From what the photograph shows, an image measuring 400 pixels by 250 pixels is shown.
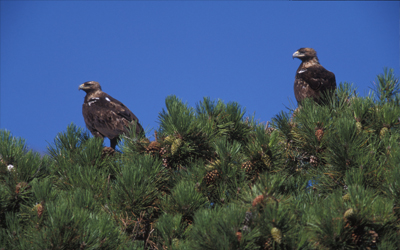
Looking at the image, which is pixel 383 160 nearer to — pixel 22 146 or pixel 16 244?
pixel 16 244

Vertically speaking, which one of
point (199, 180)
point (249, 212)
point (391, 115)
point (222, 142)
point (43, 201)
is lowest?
point (249, 212)

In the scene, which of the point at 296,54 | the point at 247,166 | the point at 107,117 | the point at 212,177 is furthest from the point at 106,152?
the point at 296,54

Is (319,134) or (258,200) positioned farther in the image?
(319,134)

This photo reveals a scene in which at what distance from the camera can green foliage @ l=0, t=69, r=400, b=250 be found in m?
2.47

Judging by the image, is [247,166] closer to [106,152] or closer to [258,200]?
[258,200]

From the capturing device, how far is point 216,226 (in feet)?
8.02

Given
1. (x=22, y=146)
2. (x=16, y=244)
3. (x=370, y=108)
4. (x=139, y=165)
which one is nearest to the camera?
(x=16, y=244)

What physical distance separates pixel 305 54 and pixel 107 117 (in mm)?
4271

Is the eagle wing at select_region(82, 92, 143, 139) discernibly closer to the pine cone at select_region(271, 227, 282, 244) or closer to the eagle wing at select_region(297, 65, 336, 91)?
the eagle wing at select_region(297, 65, 336, 91)

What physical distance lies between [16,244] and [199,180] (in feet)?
4.95

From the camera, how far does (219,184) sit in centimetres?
Result: 333

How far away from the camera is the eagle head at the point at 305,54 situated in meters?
7.82

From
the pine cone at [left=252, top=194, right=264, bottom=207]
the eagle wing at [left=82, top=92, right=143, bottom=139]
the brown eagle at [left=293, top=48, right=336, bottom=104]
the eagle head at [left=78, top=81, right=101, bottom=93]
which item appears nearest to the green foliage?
the pine cone at [left=252, top=194, right=264, bottom=207]

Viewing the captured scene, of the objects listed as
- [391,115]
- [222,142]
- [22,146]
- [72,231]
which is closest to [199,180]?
[222,142]
